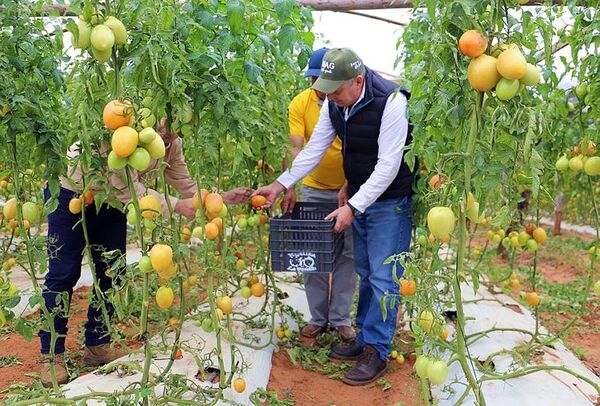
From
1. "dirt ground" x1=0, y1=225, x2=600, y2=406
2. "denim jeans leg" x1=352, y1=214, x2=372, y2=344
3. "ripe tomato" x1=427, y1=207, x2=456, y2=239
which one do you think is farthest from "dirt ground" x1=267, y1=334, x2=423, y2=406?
"ripe tomato" x1=427, y1=207, x2=456, y2=239

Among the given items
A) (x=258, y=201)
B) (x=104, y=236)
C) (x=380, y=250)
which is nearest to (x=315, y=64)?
(x=258, y=201)

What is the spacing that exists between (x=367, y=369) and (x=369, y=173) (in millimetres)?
1033

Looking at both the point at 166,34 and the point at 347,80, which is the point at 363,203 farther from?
the point at 166,34

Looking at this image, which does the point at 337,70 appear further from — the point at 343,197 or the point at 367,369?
the point at 367,369

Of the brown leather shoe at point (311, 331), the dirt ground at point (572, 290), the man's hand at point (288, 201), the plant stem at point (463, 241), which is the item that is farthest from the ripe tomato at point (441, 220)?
the dirt ground at point (572, 290)

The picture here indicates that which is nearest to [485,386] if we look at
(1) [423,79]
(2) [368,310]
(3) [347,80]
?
(2) [368,310]

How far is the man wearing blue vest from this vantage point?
102 inches

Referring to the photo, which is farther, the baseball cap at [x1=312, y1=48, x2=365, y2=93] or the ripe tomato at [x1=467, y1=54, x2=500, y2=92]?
the baseball cap at [x1=312, y1=48, x2=365, y2=93]

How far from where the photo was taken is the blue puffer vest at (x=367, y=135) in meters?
2.69

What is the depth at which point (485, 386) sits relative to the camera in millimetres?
2346

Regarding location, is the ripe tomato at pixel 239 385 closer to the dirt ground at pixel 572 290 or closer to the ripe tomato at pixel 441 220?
the ripe tomato at pixel 441 220

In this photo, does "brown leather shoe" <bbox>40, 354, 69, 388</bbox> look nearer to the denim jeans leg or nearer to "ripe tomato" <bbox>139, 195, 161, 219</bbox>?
"ripe tomato" <bbox>139, 195, 161, 219</bbox>

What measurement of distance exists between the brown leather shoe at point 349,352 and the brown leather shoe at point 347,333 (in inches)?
6.4

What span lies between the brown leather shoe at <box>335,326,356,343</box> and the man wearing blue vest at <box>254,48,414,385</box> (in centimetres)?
28
